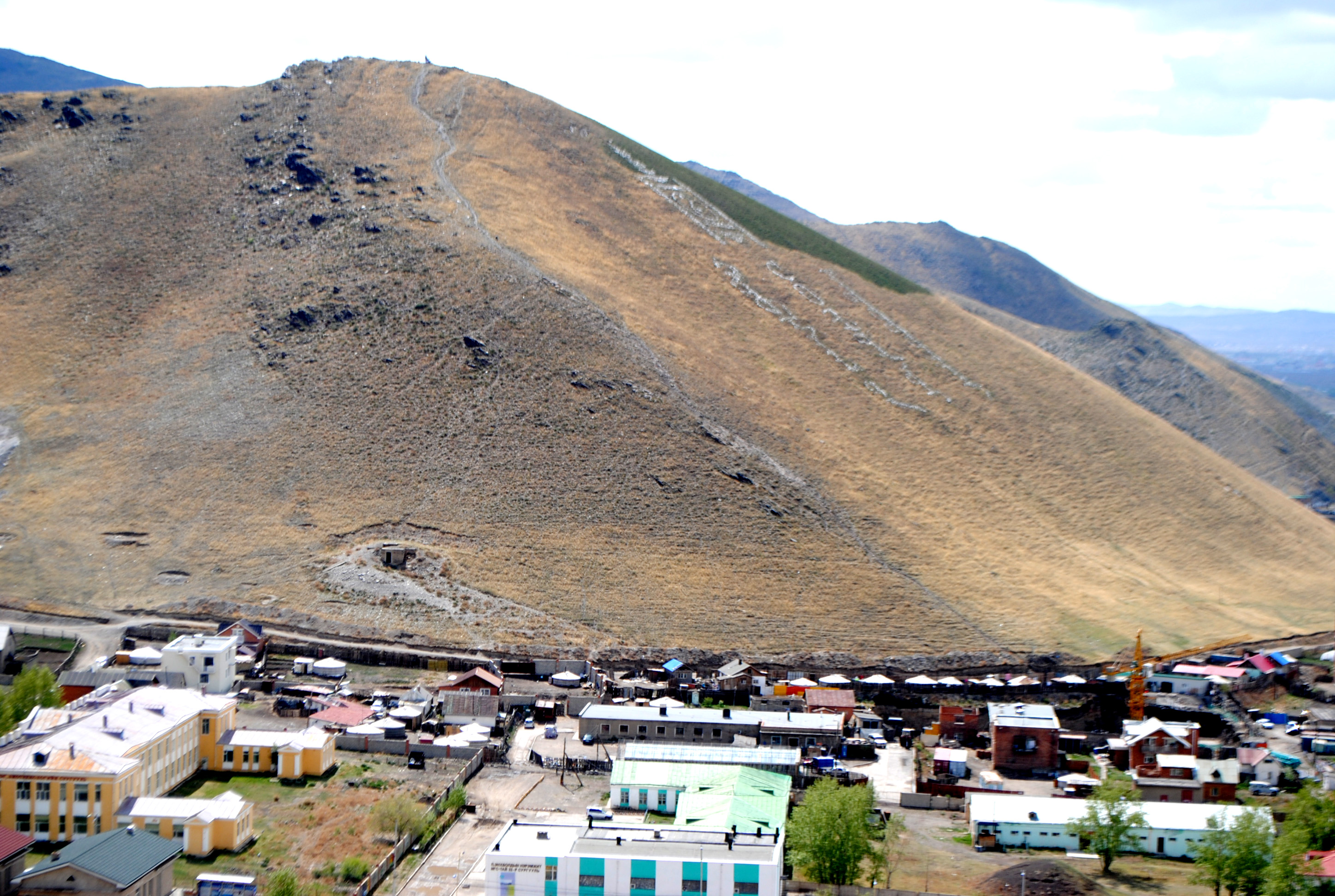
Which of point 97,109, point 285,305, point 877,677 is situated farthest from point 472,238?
point 877,677

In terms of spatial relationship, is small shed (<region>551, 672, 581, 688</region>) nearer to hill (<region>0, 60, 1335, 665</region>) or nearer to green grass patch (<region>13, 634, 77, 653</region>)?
hill (<region>0, 60, 1335, 665</region>)

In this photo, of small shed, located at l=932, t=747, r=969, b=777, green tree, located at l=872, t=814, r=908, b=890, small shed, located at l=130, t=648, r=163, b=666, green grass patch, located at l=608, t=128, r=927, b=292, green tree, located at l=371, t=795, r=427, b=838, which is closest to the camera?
green tree, located at l=872, t=814, r=908, b=890

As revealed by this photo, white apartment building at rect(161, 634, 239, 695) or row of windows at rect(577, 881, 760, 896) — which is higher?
white apartment building at rect(161, 634, 239, 695)

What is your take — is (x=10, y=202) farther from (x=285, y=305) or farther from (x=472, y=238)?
(x=472, y=238)

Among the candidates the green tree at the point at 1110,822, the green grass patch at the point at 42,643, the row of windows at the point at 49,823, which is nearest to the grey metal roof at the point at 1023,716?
the green tree at the point at 1110,822

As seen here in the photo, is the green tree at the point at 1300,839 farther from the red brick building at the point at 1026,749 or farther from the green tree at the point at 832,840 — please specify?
the green tree at the point at 832,840

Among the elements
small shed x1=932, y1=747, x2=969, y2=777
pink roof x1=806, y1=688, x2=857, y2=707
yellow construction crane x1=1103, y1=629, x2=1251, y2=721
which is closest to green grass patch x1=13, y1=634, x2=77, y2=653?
pink roof x1=806, y1=688, x2=857, y2=707
